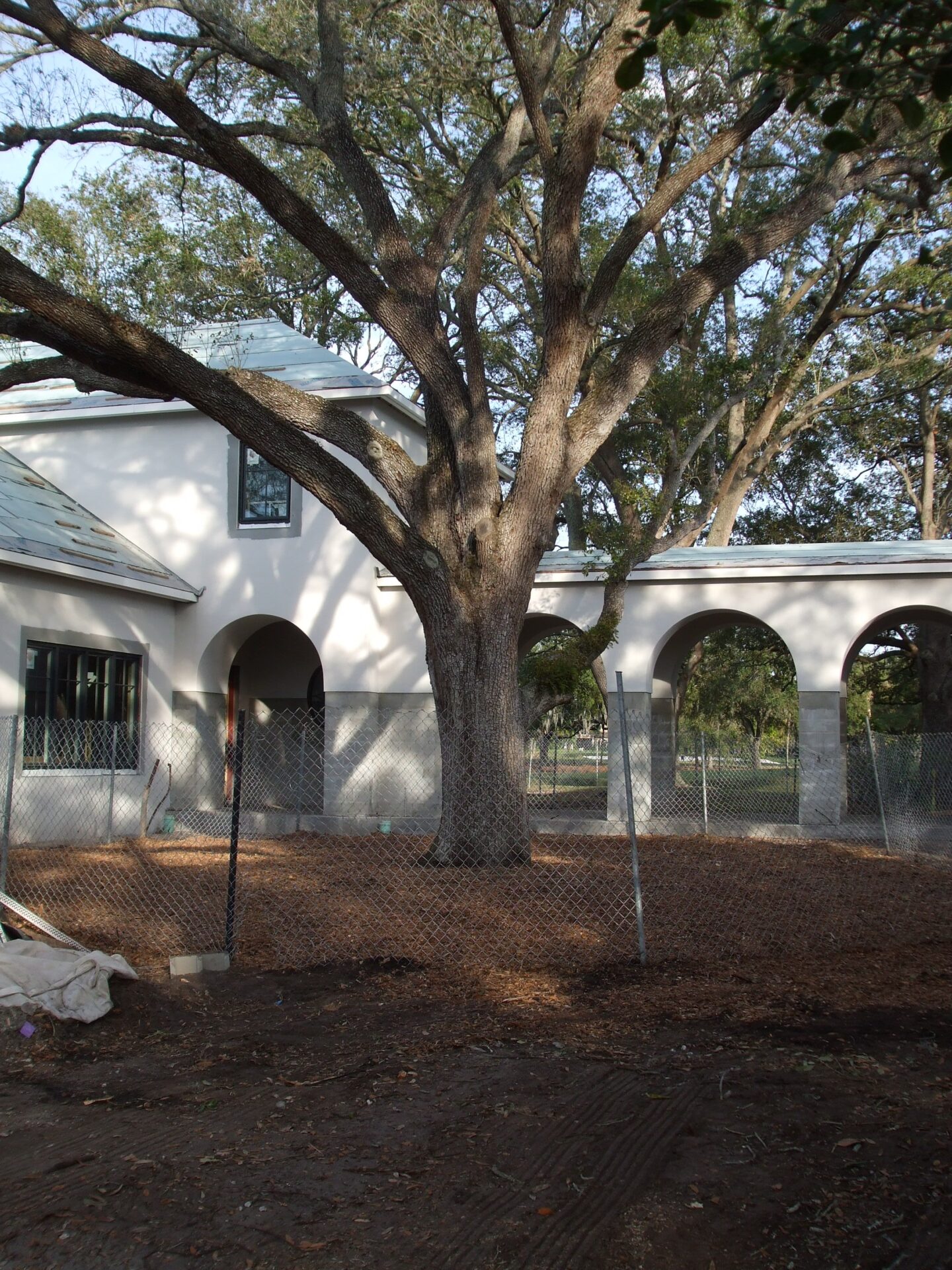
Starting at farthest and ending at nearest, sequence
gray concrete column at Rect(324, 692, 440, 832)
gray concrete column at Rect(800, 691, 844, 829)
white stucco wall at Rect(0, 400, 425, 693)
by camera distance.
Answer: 1. white stucco wall at Rect(0, 400, 425, 693)
2. gray concrete column at Rect(324, 692, 440, 832)
3. gray concrete column at Rect(800, 691, 844, 829)

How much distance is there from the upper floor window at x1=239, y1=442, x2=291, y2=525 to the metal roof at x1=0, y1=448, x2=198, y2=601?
1.51 m

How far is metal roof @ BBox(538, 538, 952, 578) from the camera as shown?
641 inches

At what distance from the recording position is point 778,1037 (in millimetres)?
5957

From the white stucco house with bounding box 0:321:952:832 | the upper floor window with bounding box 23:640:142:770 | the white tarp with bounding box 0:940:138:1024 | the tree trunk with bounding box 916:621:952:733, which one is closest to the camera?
the white tarp with bounding box 0:940:138:1024

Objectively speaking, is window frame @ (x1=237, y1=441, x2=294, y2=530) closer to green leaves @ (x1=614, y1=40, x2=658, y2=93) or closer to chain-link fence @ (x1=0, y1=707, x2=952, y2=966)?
chain-link fence @ (x1=0, y1=707, x2=952, y2=966)

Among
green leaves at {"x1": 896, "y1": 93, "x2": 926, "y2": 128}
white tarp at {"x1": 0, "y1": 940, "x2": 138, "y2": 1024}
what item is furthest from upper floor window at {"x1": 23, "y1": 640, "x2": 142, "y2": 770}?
green leaves at {"x1": 896, "y1": 93, "x2": 926, "y2": 128}

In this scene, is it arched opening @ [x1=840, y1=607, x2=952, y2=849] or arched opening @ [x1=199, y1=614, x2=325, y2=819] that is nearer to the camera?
arched opening @ [x1=840, y1=607, x2=952, y2=849]

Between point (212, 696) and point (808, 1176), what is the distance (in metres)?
15.4

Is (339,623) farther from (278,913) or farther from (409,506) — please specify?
(278,913)

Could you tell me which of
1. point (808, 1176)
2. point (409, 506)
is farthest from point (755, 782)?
point (808, 1176)

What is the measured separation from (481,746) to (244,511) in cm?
919

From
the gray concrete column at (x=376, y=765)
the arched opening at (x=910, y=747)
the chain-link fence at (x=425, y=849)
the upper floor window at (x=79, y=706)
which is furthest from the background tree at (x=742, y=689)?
the upper floor window at (x=79, y=706)

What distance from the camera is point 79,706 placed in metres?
15.7

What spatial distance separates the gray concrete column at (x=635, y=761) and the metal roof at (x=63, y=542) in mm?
6942
